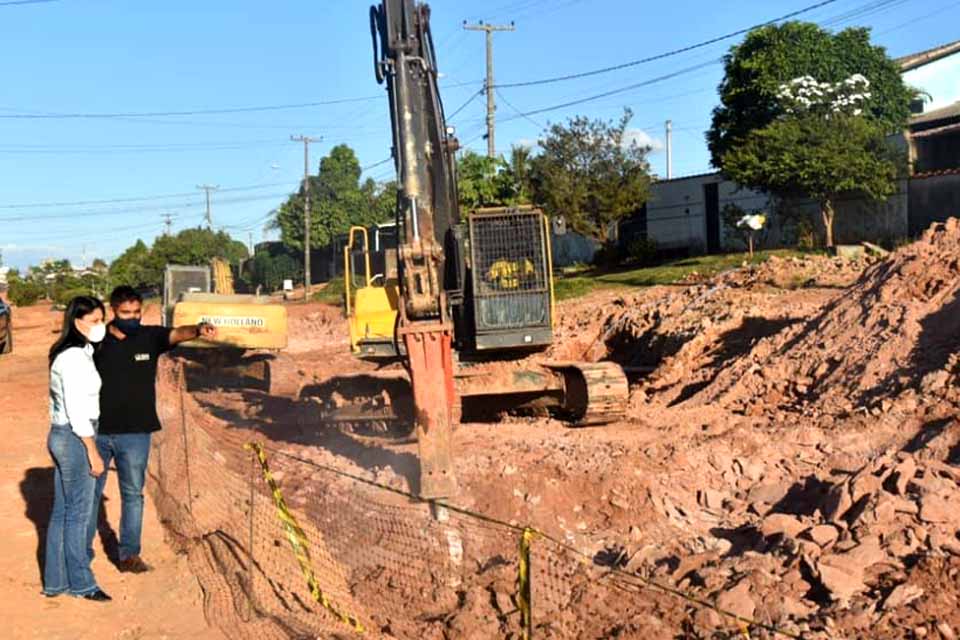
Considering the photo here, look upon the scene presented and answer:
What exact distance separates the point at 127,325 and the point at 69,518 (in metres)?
1.31

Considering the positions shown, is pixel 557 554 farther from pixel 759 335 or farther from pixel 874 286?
pixel 759 335

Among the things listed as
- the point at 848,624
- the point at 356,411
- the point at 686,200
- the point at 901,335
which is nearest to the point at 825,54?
the point at 686,200

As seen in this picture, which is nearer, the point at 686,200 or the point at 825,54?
the point at 825,54

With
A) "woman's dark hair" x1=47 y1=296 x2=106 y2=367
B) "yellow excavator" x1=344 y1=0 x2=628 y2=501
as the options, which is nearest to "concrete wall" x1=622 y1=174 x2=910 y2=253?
"yellow excavator" x1=344 y1=0 x2=628 y2=501

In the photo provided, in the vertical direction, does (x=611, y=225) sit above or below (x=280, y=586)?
above

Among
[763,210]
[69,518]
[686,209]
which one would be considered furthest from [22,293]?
[69,518]

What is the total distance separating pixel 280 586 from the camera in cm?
711

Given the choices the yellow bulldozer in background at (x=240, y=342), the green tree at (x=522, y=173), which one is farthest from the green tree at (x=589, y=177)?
the yellow bulldozer in background at (x=240, y=342)

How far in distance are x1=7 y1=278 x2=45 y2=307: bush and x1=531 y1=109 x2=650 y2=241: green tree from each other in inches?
1226

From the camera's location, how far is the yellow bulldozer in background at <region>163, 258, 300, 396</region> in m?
→ 16.3

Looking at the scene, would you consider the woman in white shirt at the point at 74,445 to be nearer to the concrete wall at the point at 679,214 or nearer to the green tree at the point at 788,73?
the green tree at the point at 788,73

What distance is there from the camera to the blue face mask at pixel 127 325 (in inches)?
275

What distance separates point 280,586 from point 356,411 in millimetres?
4904

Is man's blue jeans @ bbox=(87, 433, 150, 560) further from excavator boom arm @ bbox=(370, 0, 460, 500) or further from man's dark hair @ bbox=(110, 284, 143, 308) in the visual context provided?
excavator boom arm @ bbox=(370, 0, 460, 500)
